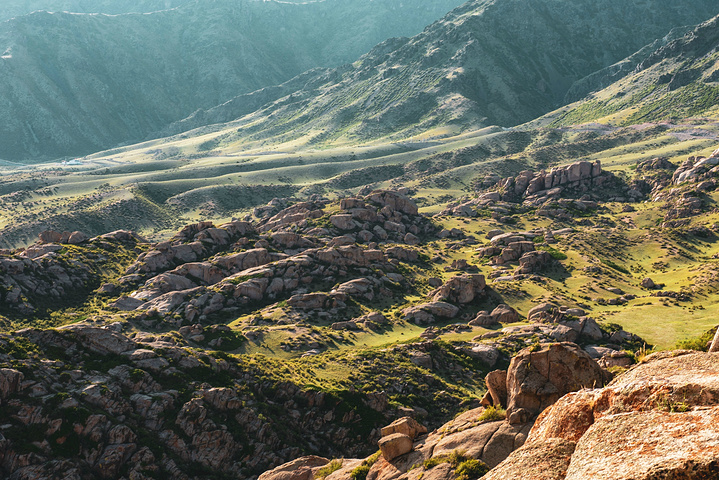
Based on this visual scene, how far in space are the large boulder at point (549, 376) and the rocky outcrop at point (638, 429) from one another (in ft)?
23.0

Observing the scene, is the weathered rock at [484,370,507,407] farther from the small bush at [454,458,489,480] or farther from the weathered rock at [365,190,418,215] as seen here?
the weathered rock at [365,190,418,215]

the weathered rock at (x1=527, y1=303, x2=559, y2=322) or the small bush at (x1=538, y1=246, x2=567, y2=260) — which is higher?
the weathered rock at (x1=527, y1=303, x2=559, y2=322)

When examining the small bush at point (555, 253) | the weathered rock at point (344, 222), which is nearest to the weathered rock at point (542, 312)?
the small bush at point (555, 253)

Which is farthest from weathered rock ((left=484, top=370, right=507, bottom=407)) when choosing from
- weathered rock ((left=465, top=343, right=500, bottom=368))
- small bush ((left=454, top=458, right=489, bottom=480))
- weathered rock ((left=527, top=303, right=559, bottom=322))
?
weathered rock ((left=527, top=303, right=559, bottom=322))

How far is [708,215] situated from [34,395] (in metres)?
196

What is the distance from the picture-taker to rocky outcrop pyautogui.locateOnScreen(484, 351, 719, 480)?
13359mm

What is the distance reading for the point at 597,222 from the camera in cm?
18638

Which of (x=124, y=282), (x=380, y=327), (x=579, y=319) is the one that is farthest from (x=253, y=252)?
(x=579, y=319)

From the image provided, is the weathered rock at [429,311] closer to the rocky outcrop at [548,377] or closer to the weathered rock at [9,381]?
the weathered rock at [9,381]

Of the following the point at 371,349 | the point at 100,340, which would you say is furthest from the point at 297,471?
the point at 371,349

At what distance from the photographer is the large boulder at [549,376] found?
28969mm

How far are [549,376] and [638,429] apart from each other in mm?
15181

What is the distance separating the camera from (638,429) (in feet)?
49.5

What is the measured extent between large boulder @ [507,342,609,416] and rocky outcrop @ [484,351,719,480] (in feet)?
23.0
